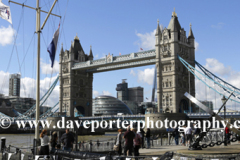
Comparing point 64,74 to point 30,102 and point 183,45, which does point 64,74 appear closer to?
point 183,45

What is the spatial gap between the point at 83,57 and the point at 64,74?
22.0 feet

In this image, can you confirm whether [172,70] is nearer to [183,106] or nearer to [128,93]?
[183,106]

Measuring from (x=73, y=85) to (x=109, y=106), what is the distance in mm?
39676

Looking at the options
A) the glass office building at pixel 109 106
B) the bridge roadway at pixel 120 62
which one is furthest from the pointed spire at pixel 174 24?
the glass office building at pixel 109 106

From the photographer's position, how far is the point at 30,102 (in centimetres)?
13950

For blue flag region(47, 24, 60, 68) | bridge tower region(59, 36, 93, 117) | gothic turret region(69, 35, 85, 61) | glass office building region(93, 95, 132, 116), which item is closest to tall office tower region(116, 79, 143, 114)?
glass office building region(93, 95, 132, 116)

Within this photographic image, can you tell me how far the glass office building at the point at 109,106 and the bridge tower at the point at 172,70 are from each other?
54120mm

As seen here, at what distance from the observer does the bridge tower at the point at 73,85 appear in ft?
248

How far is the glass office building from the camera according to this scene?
112 metres

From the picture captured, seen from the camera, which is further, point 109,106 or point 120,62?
point 109,106

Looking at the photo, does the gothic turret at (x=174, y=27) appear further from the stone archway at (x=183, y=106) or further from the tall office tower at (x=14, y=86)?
the tall office tower at (x=14, y=86)

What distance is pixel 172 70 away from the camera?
57062mm

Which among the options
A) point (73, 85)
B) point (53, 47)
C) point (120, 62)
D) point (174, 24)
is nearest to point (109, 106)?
point (73, 85)

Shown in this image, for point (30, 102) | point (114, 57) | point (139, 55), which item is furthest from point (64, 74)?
point (30, 102)
